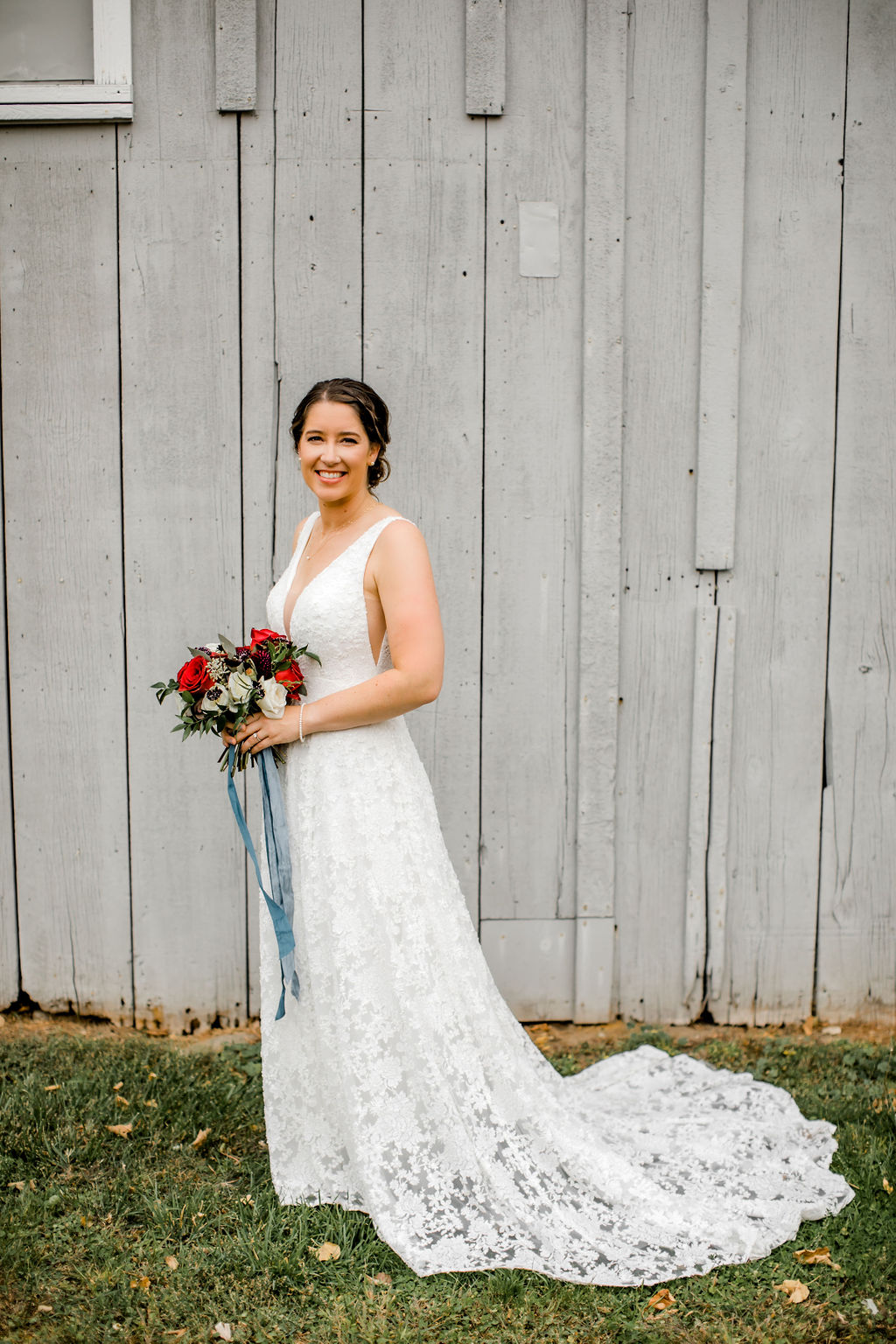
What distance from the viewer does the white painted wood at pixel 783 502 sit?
366 centimetres

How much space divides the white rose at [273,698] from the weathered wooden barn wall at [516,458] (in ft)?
3.97

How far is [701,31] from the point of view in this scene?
3615 millimetres

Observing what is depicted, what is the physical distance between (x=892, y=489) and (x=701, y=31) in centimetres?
174

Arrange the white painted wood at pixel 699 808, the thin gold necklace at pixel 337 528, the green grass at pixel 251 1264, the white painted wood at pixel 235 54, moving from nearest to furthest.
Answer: the green grass at pixel 251 1264 < the thin gold necklace at pixel 337 528 < the white painted wood at pixel 235 54 < the white painted wood at pixel 699 808

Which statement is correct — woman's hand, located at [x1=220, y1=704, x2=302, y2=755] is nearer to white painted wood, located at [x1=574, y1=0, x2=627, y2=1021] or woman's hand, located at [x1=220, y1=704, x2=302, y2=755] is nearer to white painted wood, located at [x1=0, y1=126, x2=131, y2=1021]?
white painted wood, located at [x1=0, y1=126, x2=131, y2=1021]

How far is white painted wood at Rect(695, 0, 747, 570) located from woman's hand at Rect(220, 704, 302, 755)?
1786 mm

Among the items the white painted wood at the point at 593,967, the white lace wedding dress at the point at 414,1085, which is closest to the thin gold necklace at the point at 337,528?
the white lace wedding dress at the point at 414,1085

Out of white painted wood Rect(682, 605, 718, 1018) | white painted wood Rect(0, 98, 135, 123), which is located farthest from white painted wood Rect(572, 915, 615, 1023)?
white painted wood Rect(0, 98, 135, 123)

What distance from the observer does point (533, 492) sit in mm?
3762

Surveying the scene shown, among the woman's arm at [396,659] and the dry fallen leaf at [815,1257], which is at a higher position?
the woman's arm at [396,659]

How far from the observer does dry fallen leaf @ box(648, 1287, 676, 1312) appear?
8.11 ft

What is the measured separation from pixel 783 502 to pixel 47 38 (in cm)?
310

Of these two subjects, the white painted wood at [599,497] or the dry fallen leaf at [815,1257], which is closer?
the dry fallen leaf at [815,1257]

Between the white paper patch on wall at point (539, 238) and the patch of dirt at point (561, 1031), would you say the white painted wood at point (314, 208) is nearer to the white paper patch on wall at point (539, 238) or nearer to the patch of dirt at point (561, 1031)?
the white paper patch on wall at point (539, 238)
